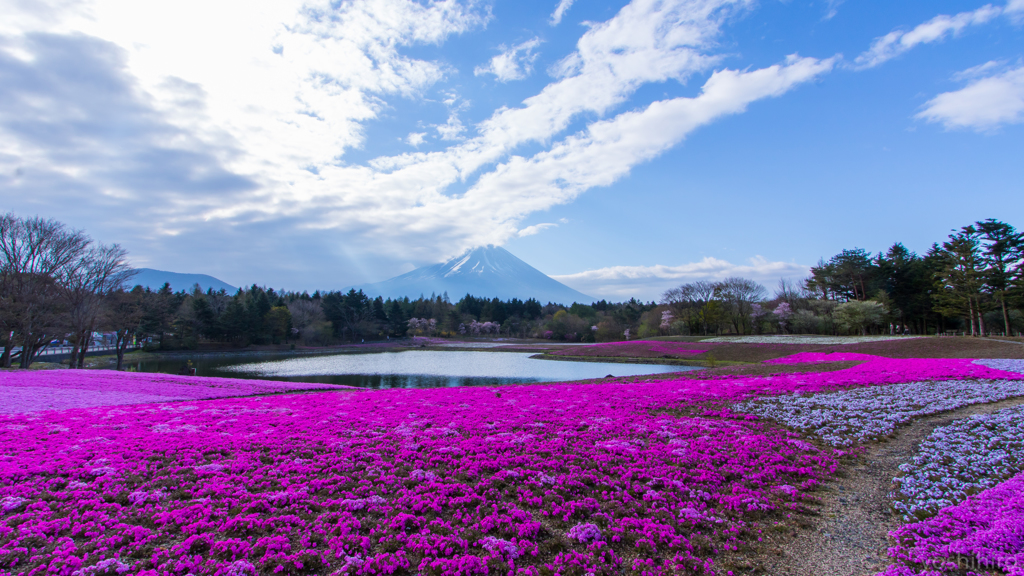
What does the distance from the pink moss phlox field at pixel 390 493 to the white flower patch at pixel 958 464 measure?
1.19m

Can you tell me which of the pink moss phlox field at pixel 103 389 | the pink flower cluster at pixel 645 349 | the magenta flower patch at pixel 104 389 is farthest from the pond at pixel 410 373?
the magenta flower patch at pixel 104 389

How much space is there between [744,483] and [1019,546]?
2.86 meters

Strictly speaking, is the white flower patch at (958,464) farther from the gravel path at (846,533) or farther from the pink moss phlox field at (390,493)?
the pink moss phlox field at (390,493)

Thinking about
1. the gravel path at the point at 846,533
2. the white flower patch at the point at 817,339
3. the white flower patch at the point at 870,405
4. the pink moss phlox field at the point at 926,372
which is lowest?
the gravel path at the point at 846,533

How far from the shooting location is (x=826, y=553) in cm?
478

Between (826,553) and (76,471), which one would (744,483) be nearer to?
(826,553)

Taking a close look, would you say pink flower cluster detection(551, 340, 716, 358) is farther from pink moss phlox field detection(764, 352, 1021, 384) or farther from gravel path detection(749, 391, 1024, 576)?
gravel path detection(749, 391, 1024, 576)

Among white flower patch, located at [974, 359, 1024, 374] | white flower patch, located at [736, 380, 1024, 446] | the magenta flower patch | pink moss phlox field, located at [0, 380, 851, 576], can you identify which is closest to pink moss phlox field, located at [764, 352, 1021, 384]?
white flower patch, located at [974, 359, 1024, 374]

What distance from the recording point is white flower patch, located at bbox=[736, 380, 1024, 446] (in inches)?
398

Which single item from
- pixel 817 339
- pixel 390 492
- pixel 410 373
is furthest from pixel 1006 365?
pixel 410 373

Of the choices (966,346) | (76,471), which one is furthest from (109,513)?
(966,346)

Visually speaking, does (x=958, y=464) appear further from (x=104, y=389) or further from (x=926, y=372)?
(x=104, y=389)

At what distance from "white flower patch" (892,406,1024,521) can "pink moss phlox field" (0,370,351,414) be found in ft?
71.6

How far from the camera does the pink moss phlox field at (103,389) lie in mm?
14641
